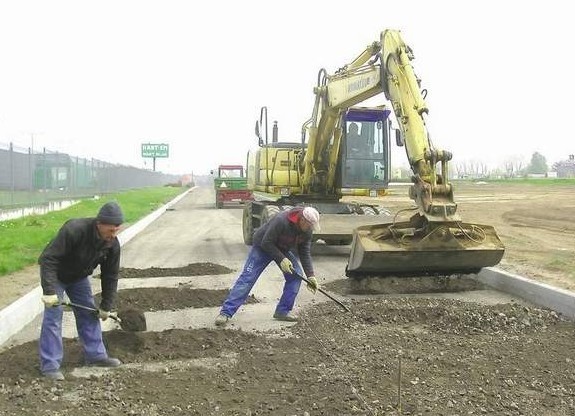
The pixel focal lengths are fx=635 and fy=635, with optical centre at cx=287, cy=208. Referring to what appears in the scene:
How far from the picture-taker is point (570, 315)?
779cm

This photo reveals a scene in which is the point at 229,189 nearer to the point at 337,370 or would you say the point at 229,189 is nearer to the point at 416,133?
the point at 416,133

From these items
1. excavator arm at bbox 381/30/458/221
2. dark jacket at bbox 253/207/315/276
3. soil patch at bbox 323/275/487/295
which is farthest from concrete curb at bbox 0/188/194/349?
excavator arm at bbox 381/30/458/221

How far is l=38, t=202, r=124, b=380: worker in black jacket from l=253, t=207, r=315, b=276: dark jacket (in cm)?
214

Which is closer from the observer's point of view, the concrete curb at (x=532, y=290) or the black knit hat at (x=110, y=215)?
the black knit hat at (x=110, y=215)

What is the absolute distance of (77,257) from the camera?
18.1 feet

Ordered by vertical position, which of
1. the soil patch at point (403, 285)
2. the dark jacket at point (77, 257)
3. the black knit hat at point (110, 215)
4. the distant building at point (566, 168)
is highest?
the distant building at point (566, 168)

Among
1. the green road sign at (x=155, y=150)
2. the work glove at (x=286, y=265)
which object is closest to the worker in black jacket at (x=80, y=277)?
the work glove at (x=286, y=265)

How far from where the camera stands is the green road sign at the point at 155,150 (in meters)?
87.6

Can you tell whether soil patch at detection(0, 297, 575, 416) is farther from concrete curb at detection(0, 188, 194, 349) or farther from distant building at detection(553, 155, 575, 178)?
distant building at detection(553, 155, 575, 178)

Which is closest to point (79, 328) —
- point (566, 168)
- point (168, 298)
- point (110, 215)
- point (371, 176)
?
point (110, 215)

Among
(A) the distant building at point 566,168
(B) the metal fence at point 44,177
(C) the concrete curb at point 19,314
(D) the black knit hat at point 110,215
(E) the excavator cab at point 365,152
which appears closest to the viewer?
(D) the black knit hat at point 110,215

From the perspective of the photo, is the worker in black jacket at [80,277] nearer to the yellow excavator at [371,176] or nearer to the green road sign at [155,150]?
the yellow excavator at [371,176]

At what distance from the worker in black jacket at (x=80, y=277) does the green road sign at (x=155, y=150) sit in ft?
274

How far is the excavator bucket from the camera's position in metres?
9.02
